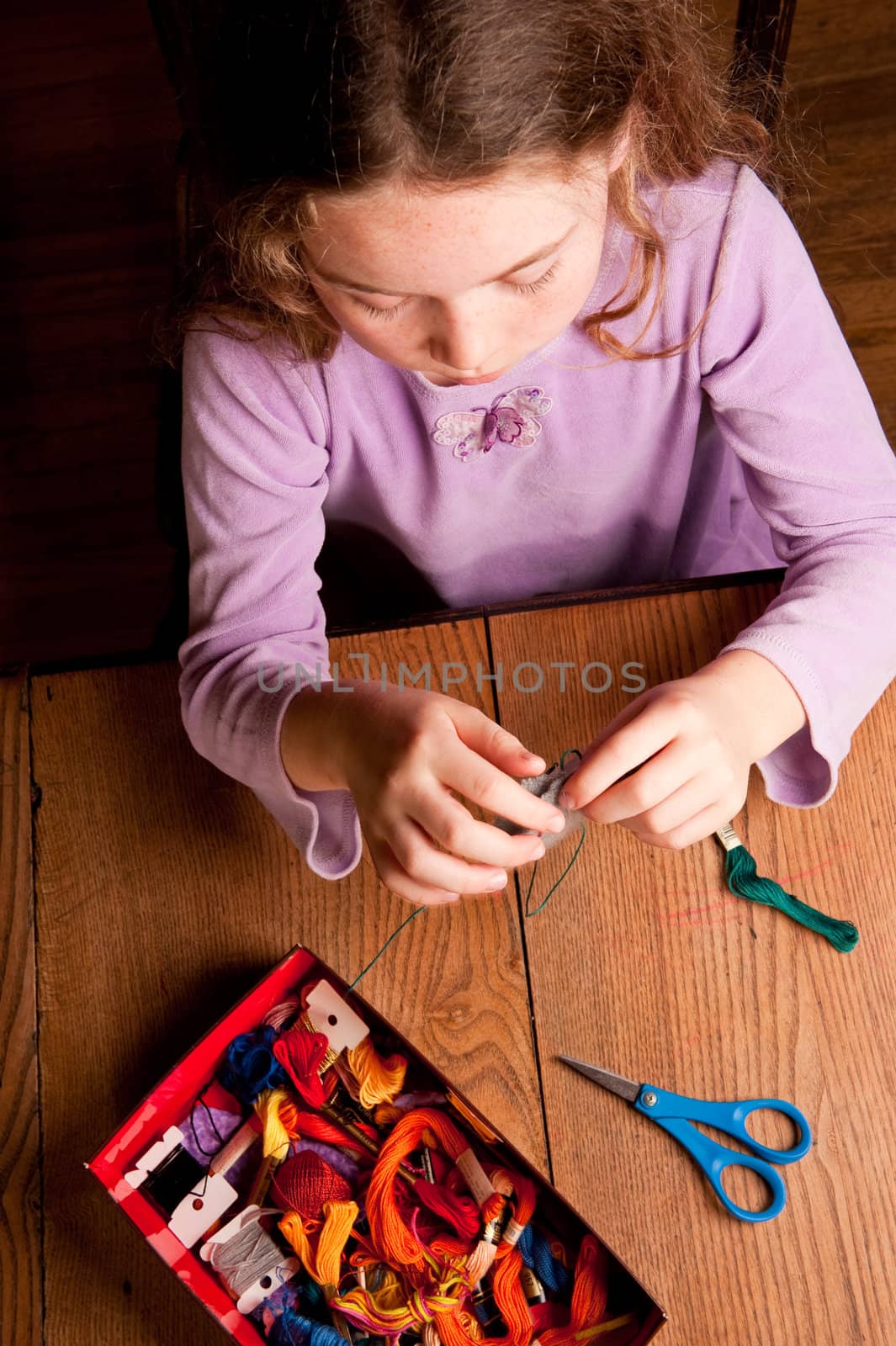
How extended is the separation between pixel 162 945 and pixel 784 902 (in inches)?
17.4

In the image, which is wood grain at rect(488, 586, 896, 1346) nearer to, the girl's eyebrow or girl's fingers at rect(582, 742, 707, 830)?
girl's fingers at rect(582, 742, 707, 830)

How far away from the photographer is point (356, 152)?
0.50m

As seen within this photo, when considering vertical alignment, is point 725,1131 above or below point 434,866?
below

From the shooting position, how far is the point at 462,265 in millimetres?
543

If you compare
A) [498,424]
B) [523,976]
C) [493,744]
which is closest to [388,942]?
[523,976]

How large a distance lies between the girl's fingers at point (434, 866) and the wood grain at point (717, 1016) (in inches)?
4.5

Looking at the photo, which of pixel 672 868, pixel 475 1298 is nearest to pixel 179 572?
pixel 672 868

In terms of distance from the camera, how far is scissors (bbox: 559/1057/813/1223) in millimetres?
692

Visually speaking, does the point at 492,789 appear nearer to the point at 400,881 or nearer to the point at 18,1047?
the point at 400,881

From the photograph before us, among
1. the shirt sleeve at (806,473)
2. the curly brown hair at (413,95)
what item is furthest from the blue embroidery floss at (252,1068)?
the curly brown hair at (413,95)

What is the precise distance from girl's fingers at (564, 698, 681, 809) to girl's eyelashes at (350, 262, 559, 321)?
0.84 feet

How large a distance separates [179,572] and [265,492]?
275 mm

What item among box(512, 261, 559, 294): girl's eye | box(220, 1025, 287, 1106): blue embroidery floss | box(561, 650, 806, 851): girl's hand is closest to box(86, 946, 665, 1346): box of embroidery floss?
box(220, 1025, 287, 1106): blue embroidery floss

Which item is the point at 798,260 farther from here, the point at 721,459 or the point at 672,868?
the point at 672,868
